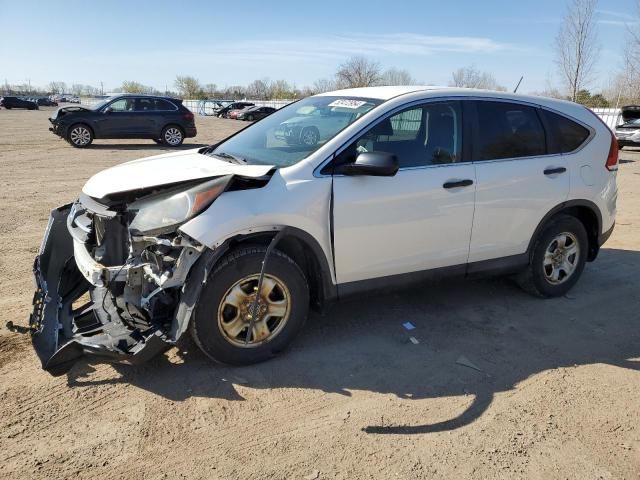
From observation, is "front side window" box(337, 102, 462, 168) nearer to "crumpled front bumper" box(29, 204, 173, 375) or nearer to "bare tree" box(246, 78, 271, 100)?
"crumpled front bumper" box(29, 204, 173, 375)

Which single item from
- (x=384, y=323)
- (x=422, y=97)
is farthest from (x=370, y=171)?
(x=384, y=323)

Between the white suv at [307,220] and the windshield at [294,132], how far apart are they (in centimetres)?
2

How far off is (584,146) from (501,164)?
3.55ft

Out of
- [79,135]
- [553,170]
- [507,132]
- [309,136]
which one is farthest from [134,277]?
[79,135]

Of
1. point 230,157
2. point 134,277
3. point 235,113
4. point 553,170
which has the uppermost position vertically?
point 230,157

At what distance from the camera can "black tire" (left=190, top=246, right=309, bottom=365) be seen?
3.23 m

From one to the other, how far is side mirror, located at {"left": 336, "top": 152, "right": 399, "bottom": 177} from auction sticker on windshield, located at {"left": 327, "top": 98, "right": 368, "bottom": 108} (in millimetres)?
708

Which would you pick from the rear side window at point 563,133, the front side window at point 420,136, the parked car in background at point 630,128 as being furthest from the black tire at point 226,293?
the parked car in background at point 630,128

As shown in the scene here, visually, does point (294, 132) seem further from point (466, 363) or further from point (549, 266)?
point (549, 266)

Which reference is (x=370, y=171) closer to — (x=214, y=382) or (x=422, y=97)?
(x=422, y=97)

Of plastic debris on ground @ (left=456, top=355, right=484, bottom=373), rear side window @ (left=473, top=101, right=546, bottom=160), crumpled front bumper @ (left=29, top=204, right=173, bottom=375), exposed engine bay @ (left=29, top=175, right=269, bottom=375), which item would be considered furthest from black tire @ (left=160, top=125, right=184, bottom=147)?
plastic debris on ground @ (left=456, top=355, right=484, bottom=373)

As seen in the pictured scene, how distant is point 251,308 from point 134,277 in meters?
0.75

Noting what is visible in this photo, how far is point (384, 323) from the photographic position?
4.24 m

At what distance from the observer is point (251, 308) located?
3.39 m
